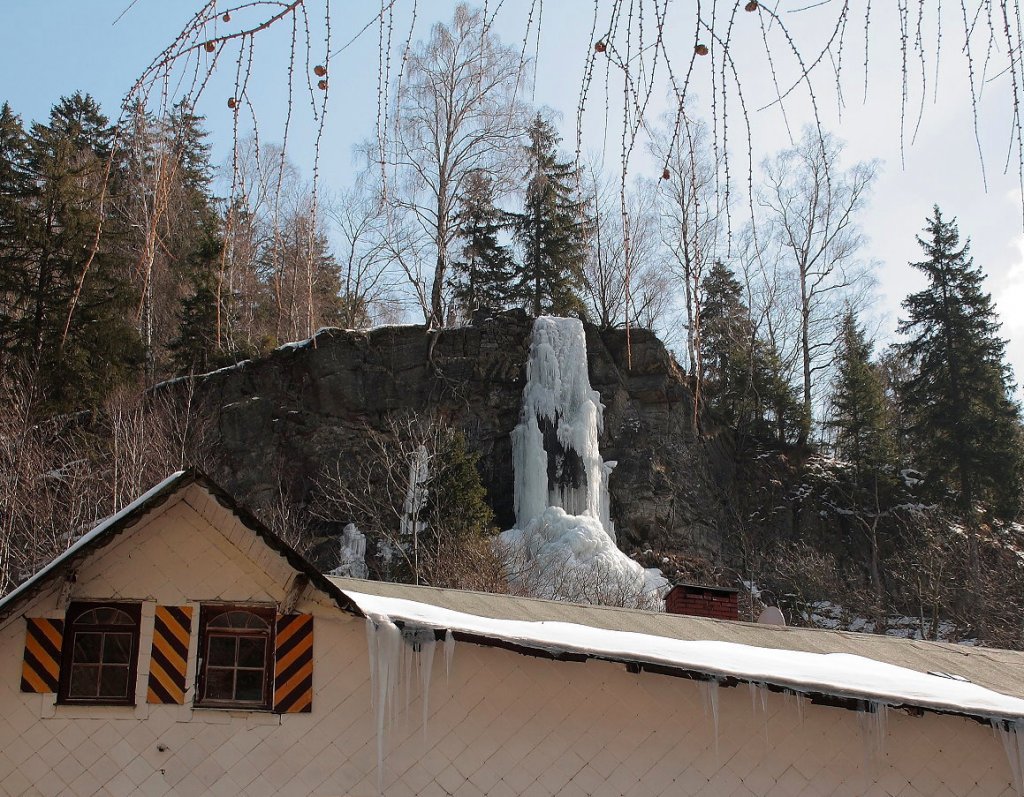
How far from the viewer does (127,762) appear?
725 cm

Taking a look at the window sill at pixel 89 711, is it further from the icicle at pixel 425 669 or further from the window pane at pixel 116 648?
the icicle at pixel 425 669

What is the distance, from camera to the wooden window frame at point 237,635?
7.45 m

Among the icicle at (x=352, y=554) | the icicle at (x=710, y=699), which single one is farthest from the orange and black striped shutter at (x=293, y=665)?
the icicle at (x=352, y=554)

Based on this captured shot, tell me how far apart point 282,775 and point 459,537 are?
15650 mm

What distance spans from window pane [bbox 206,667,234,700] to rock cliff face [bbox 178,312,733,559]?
63.3ft

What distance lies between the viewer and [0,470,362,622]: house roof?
7297 mm

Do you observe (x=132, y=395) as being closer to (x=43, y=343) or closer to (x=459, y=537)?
(x=43, y=343)

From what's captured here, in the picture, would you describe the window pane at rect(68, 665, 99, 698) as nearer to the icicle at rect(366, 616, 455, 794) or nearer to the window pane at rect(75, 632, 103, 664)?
the window pane at rect(75, 632, 103, 664)

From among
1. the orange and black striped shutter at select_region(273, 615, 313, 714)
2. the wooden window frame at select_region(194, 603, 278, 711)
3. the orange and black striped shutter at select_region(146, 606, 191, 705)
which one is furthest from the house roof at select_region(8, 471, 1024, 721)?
the orange and black striped shutter at select_region(146, 606, 191, 705)

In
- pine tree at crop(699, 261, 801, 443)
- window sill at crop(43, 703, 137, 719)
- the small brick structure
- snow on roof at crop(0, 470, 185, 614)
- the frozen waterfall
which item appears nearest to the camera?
snow on roof at crop(0, 470, 185, 614)

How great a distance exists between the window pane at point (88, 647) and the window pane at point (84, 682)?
2.2 inches

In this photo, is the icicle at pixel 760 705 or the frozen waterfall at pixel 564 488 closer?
the icicle at pixel 760 705

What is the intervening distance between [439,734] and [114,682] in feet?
8.15

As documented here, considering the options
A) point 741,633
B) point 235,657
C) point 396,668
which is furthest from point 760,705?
point 235,657
